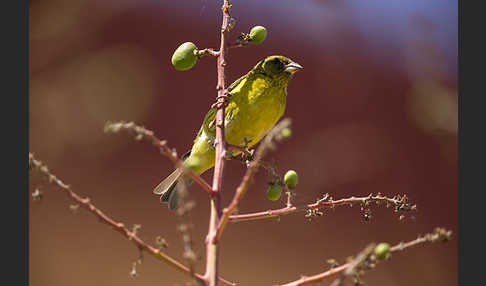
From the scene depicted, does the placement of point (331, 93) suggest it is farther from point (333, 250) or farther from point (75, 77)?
point (75, 77)

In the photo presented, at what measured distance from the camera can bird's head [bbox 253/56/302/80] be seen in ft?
3.83

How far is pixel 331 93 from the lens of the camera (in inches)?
80.4

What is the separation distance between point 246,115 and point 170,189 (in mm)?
255

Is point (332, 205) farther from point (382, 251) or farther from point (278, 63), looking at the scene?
point (278, 63)

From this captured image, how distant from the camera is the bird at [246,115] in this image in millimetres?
1087

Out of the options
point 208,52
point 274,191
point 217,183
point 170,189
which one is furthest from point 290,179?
point 170,189

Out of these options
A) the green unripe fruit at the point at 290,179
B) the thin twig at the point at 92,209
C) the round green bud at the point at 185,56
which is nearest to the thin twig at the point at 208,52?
the round green bud at the point at 185,56

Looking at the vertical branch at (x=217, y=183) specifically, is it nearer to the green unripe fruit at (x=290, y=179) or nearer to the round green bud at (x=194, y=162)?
the green unripe fruit at (x=290, y=179)

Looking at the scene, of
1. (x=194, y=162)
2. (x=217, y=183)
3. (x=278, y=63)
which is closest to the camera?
(x=217, y=183)

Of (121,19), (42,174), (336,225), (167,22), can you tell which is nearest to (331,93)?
(336,225)

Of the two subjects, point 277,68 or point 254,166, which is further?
point 277,68

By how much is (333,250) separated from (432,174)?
55cm

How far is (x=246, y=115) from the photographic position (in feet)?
3.56

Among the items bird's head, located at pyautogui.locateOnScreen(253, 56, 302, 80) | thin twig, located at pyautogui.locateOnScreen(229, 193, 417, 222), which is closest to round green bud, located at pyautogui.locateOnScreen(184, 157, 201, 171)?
bird's head, located at pyautogui.locateOnScreen(253, 56, 302, 80)
